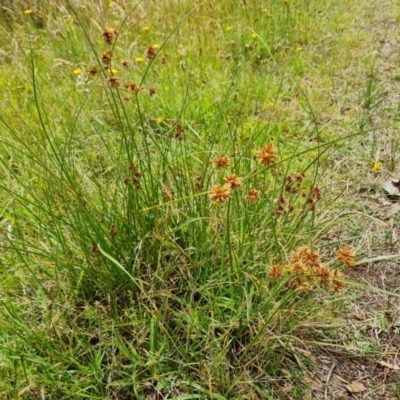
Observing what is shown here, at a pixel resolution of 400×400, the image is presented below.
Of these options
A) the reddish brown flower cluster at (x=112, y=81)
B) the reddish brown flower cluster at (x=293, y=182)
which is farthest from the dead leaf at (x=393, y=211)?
the reddish brown flower cluster at (x=112, y=81)

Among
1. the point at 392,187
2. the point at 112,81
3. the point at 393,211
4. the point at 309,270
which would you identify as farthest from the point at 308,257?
the point at 392,187

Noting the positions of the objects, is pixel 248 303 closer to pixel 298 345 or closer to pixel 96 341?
pixel 298 345

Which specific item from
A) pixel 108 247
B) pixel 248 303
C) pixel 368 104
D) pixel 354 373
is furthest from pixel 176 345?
pixel 368 104

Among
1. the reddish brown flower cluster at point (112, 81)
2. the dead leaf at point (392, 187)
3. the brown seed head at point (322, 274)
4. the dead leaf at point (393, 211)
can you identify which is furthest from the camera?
the dead leaf at point (392, 187)

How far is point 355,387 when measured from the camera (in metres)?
1.18

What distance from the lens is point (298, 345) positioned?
4.06 feet

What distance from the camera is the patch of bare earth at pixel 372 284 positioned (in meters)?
1.19

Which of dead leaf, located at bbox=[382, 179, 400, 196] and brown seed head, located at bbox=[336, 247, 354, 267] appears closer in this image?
brown seed head, located at bbox=[336, 247, 354, 267]

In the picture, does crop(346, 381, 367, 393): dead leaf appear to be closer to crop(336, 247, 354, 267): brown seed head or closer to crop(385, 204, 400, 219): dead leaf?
crop(336, 247, 354, 267): brown seed head

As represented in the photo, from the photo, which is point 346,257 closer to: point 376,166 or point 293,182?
point 293,182

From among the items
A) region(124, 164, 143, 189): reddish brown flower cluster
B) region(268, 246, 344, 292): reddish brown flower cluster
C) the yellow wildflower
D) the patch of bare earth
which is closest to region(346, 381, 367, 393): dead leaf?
the patch of bare earth

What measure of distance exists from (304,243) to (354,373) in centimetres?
44

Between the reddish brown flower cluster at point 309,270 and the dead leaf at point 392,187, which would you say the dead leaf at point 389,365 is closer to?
the reddish brown flower cluster at point 309,270

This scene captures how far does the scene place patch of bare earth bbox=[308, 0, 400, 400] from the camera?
3.90 ft
